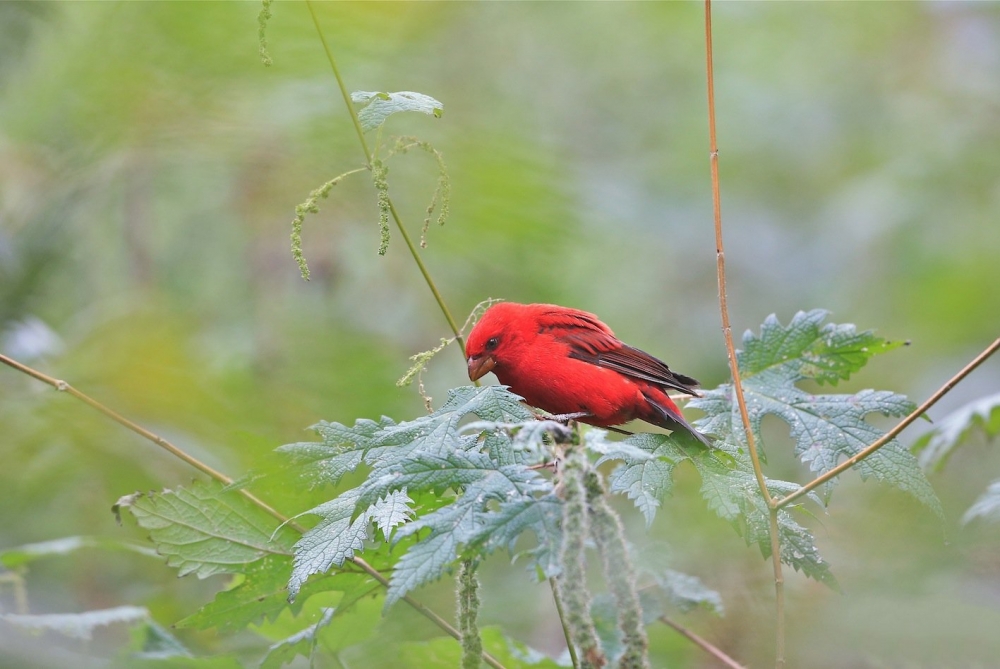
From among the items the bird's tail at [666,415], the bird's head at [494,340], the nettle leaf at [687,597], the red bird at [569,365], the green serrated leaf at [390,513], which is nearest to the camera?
the green serrated leaf at [390,513]

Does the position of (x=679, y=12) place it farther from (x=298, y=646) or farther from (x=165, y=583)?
(x=298, y=646)

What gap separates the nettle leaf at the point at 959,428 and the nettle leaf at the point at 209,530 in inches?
80.7

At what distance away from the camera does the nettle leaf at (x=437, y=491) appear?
1.62m

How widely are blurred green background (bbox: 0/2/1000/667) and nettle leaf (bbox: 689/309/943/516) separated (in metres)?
0.22

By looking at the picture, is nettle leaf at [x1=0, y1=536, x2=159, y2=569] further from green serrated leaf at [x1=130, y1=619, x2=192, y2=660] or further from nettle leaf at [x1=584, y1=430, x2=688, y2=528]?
nettle leaf at [x1=584, y1=430, x2=688, y2=528]

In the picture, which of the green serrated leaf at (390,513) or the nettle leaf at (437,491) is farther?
the green serrated leaf at (390,513)

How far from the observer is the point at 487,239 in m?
3.74

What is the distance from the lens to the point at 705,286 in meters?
7.86

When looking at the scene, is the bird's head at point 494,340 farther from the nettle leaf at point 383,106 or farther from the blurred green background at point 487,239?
the nettle leaf at point 383,106

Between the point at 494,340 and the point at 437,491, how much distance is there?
1.55 metres

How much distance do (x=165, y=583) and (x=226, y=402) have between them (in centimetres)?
264

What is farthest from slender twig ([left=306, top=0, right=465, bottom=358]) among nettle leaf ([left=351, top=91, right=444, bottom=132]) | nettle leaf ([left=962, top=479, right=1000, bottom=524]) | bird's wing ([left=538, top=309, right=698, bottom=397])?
nettle leaf ([left=962, top=479, right=1000, bottom=524])

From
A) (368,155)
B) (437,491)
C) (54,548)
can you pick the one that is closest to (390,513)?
(437,491)

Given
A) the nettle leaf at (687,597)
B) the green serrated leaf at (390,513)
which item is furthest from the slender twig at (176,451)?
the nettle leaf at (687,597)
